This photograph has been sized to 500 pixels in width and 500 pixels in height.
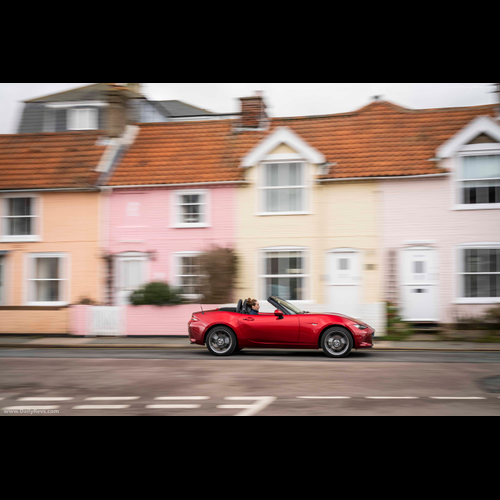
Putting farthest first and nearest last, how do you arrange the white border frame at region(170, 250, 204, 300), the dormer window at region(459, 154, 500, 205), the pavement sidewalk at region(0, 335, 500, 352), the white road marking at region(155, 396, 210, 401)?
1. the white border frame at region(170, 250, 204, 300)
2. the dormer window at region(459, 154, 500, 205)
3. the pavement sidewalk at region(0, 335, 500, 352)
4. the white road marking at region(155, 396, 210, 401)

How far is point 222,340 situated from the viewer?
1355 cm

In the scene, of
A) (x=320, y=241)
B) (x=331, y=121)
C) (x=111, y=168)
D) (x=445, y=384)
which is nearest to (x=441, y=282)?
(x=320, y=241)

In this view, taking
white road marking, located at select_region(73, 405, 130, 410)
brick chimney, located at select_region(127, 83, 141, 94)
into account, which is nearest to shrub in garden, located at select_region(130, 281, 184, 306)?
white road marking, located at select_region(73, 405, 130, 410)

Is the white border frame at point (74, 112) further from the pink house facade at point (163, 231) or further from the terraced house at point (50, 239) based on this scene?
the pink house facade at point (163, 231)

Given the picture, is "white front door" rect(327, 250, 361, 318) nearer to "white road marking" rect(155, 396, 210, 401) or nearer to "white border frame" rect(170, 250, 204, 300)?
"white border frame" rect(170, 250, 204, 300)

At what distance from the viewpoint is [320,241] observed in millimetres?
19453

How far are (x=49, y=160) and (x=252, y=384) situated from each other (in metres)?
15.7

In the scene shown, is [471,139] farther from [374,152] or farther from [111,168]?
[111,168]

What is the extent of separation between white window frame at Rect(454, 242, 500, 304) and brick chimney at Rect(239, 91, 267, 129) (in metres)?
8.61

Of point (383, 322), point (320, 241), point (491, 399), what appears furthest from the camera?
point (320, 241)

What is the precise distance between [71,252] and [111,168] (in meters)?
3.36

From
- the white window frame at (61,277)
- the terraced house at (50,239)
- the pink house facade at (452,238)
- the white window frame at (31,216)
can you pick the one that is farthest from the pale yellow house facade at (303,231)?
the white window frame at (31,216)

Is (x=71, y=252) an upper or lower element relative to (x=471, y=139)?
lower

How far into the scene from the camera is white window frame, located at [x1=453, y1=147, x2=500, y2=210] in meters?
18.3
